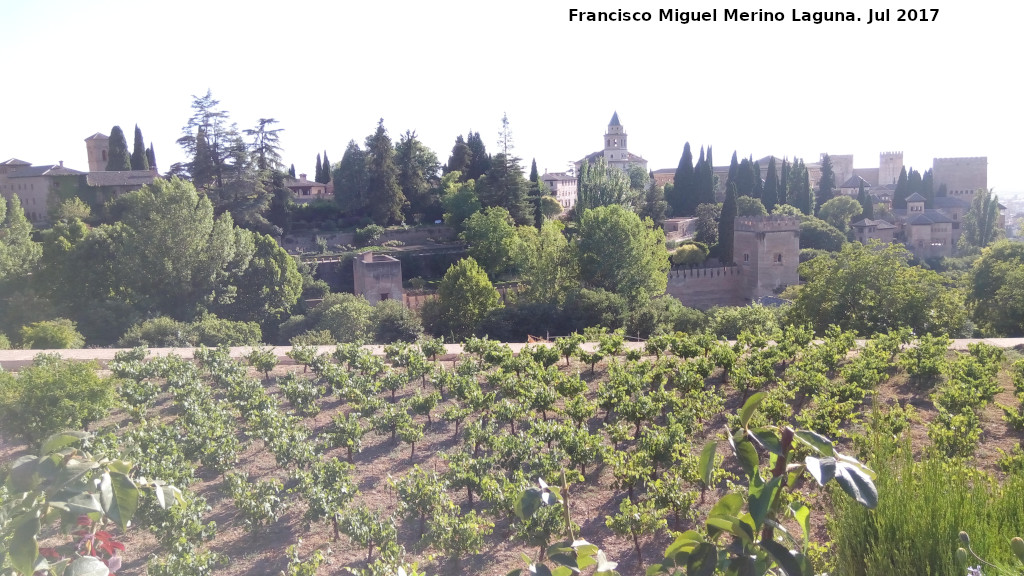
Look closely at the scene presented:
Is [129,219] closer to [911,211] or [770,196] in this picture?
[770,196]

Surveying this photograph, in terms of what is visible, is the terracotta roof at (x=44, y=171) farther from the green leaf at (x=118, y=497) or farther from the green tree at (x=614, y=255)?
the green leaf at (x=118, y=497)

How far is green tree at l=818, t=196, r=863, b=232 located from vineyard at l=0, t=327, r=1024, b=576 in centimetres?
4509

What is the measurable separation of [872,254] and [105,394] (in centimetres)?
1365

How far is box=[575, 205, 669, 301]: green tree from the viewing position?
27062mm

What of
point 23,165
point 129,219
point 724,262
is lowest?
point 724,262

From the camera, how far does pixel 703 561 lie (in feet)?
5.68

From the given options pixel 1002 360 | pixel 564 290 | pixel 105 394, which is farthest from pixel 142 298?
pixel 1002 360

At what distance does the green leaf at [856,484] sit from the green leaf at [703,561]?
40 centimetres

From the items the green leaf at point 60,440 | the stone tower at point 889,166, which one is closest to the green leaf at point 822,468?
the green leaf at point 60,440

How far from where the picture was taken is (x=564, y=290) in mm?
26547

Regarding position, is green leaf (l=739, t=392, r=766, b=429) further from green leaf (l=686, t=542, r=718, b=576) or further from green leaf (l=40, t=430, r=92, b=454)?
green leaf (l=40, t=430, r=92, b=454)

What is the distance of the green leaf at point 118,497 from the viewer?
159 cm

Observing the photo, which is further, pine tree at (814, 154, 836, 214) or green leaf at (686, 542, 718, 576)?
pine tree at (814, 154, 836, 214)

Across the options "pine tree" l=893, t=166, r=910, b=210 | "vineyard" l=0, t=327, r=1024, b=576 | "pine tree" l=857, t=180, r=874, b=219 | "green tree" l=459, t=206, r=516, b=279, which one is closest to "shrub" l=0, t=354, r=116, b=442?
"vineyard" l=0, t=327, r=1024, b=576
